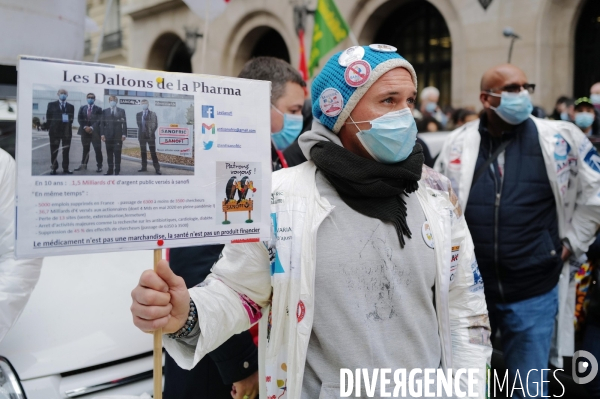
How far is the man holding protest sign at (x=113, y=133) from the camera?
4.59ft

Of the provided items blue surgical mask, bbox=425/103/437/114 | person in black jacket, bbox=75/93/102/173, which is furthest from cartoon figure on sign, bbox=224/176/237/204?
blue surgical mask, bbox=425/103/437/114

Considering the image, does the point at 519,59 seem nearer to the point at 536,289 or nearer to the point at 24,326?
the point at 536,289

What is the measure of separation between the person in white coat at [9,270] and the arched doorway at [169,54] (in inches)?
746

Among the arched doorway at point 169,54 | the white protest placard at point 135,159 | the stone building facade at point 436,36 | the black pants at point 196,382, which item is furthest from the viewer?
the arched doorway at point 169,54

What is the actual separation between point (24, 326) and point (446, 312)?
193 cm

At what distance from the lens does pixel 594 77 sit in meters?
10.7

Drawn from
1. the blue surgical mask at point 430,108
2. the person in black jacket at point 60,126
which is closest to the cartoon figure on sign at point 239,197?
the person in black jacket at point 60,126

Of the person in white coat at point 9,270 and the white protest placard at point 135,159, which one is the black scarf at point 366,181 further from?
the person in white coat at point 9,270

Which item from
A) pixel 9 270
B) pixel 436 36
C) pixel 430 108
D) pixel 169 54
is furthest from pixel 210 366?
pixel 169 54

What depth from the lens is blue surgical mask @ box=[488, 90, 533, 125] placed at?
345cm

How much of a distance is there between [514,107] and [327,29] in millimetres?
3510

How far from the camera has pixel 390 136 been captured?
6.20 ft

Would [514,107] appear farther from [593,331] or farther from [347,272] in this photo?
[347,272]

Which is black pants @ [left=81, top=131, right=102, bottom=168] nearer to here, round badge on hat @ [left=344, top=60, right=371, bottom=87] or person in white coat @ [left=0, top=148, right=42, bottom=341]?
round badge on hat @ [left=344, top=60, right=371, bottom=87]
